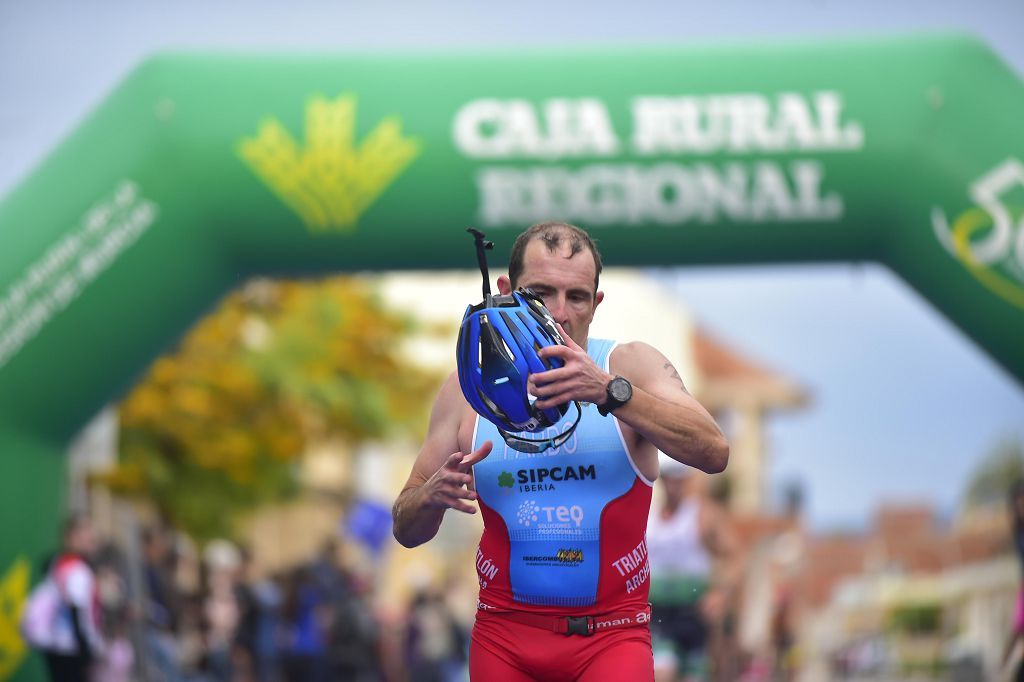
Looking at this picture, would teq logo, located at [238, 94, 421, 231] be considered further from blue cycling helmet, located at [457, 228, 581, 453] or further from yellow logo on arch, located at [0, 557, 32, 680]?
blue cycling helmet, located at [457, 228, 581, 453]

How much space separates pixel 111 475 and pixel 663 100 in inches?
283

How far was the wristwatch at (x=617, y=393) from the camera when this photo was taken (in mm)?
3895

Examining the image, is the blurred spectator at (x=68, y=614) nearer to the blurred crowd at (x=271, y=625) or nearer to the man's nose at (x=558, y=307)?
the blurred crowd at (x=271, y=625)

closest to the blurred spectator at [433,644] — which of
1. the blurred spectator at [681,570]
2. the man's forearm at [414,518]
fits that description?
the blurred spectator at [681,570]

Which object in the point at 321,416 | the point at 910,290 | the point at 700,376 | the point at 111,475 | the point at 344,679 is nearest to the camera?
the point at 910,290

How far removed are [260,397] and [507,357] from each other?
15.8 meters

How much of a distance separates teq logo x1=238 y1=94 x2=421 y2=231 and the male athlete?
18.0 ft

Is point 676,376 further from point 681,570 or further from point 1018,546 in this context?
point 681,570

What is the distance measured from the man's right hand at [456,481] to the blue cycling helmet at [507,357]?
0.11m

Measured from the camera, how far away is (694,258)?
10.1 meters

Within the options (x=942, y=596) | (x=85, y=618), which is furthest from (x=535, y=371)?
(x=942, y=596)

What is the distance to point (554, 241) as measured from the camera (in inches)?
168

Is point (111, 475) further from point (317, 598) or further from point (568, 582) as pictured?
point (568, 582)

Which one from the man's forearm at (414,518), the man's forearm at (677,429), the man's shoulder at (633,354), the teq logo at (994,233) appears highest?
the teq logo at (994,233)
